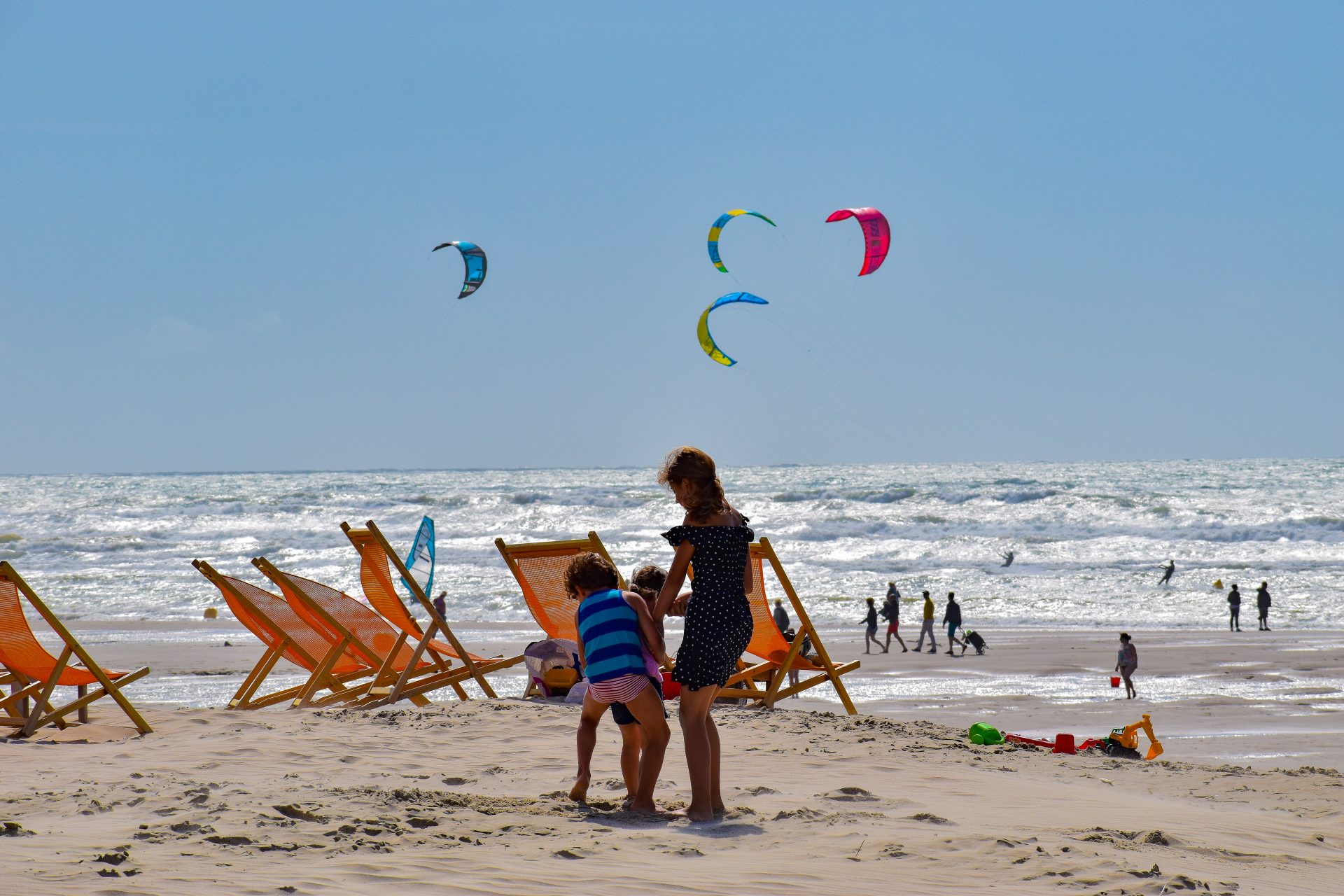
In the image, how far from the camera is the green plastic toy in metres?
6.04

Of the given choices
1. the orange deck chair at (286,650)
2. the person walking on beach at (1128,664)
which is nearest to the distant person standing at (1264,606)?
the person walking on beach at (1128,664)

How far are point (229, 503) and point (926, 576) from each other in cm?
3057

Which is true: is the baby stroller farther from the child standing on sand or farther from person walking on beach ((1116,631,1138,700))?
the child standing on sand

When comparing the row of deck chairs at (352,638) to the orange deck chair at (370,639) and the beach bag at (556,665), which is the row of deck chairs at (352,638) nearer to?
the orange deck chair at (370,639)

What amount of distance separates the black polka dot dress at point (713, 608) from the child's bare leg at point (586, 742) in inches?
17.3

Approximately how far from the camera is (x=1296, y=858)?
11.5ft

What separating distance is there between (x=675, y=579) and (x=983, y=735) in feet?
10.7

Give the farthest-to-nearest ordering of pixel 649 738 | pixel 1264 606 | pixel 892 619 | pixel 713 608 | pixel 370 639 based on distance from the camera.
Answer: pixel 1264 606 < pixel 892 619 < pixel 370 639 < pixel 649 738 < pixel 713 608

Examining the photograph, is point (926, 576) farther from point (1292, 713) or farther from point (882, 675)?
point (1292, 713)

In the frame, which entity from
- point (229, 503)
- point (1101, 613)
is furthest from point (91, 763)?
point (229, 503)

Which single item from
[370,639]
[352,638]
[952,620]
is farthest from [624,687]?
[952,620]

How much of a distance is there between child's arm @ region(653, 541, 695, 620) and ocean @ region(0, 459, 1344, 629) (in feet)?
52.7

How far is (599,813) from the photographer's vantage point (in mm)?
3750

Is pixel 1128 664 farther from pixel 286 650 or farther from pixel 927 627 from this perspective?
pixel 286 650
